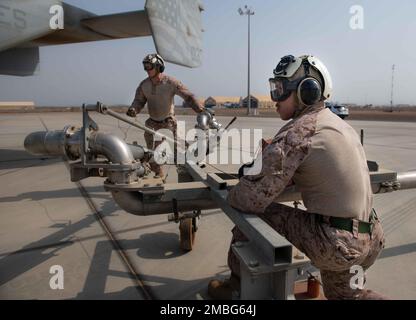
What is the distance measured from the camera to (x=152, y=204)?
2.34 metres

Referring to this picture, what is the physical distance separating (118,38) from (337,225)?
9175 mm

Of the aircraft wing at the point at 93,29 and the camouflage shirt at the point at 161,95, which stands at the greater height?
the aircraft wing at the point at 93,29

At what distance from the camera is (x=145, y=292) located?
2.63 m

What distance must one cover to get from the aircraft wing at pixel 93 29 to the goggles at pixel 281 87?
15.5 ft

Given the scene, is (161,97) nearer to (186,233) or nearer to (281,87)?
(186,233)

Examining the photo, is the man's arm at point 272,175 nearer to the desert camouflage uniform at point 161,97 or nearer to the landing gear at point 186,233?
the landing gear at point 186,233

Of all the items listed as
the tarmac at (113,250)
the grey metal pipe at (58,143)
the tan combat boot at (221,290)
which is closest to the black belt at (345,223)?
the tan combat boot at (221,290)

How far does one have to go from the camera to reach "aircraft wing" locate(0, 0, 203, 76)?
5.89m

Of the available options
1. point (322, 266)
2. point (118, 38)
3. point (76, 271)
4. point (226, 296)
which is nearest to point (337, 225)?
point (322, 266)

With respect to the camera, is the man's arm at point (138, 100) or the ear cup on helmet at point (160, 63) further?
the man's arm at point (138, 100)

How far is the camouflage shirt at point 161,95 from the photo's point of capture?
17.3 ft

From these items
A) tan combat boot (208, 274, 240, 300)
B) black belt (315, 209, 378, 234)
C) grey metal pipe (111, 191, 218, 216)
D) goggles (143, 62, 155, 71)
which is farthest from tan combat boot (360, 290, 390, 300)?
goggles (143, 62, 155, 71)

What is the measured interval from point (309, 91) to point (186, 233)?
1.89 meters
